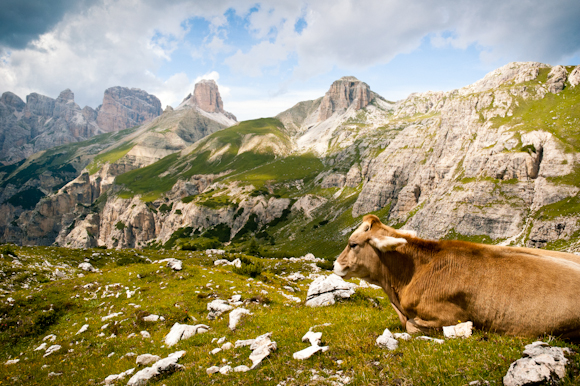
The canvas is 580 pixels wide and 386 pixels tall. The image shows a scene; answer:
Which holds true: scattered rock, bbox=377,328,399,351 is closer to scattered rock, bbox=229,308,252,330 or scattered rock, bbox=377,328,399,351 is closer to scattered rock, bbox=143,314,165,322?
scattered rock, bbox=229,308,252,330

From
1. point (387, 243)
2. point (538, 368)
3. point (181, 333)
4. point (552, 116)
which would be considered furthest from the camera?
point (552, 116)

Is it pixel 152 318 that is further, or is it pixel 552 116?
pixel 552 116

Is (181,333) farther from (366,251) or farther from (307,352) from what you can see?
(366,251)

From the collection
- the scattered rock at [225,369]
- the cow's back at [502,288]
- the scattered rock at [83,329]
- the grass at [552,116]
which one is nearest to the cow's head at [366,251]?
the cow's back at [502,288]

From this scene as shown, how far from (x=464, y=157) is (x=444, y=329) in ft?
480

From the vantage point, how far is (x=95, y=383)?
8773 mm

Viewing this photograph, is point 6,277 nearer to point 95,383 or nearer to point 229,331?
point 95,383

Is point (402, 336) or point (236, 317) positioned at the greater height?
point (402, 336)

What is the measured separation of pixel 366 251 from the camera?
348 inches

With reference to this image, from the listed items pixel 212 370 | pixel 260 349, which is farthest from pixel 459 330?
pixel 212 370

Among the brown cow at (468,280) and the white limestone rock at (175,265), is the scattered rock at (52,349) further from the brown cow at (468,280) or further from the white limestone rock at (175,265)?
the brown cow at (468,280)

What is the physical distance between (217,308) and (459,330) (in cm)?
1211

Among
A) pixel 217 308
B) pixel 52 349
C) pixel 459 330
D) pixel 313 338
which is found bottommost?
pixel 52 349

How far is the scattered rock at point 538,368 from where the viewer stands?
4108mm
